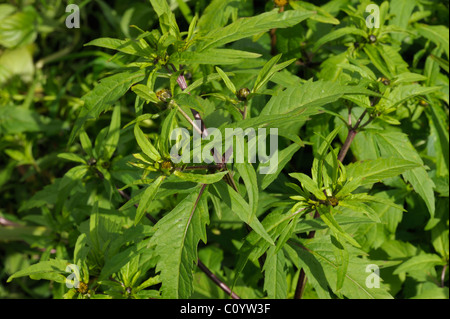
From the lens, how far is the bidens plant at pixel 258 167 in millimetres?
1236

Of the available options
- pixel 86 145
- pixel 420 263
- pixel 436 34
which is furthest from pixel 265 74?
pixel 420 263

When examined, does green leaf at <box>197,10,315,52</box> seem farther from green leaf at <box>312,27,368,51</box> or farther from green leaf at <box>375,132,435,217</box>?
green leaf at <box>375,132,435,217</box>

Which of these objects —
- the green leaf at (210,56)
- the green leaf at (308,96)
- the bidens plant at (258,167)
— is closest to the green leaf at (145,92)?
the bidens plant at (258,167)

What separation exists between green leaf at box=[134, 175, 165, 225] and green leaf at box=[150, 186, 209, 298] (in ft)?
0.47

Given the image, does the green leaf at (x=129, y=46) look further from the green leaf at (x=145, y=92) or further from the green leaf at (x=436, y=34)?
the green leaf at (x=436, y=34)

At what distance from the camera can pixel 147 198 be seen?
112cm

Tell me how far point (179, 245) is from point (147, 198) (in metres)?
0.21

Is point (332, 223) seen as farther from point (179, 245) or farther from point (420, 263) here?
point (420, 263)

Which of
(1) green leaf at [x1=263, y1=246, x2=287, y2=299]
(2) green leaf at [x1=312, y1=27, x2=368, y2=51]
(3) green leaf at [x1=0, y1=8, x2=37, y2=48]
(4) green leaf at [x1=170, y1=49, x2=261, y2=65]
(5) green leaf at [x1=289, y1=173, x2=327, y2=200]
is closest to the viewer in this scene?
(4) green leaf at [x1=170, y1=49, x2=261, y2=65]

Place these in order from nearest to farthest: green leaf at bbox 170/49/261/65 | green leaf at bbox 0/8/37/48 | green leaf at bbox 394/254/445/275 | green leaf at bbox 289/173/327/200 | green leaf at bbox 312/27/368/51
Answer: green leaf at bbox 170/49/261/65, green leaf at bbox 289/173/327/200, green leaf at bbox 312/27/368/51, green leaf at bbox 394/254/445/275, green leaf at bbox 0/8/37/48

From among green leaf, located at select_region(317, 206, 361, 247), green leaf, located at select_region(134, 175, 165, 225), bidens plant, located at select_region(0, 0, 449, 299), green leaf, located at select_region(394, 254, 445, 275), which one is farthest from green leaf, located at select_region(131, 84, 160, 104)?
green leaf, located at select_region(394, 254, 445, 275)

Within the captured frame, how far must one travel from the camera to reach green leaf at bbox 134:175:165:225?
3.63 feet

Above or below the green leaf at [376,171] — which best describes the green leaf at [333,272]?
below
